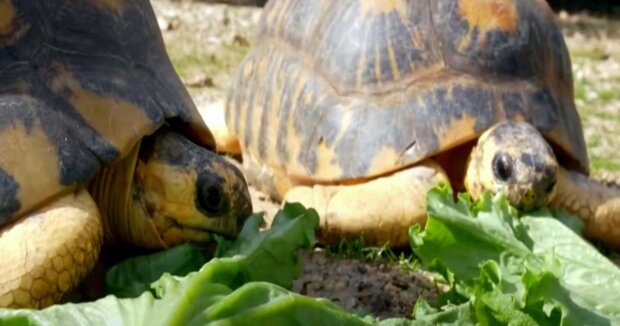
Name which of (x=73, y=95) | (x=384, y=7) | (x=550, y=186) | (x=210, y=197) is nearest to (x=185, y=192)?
(x=210, y=197)

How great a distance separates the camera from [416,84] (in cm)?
411

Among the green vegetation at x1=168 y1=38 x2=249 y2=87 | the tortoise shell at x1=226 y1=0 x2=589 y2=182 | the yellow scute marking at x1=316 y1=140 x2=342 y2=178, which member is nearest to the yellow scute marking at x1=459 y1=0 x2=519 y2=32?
the tortoise shell at x1=226 y1=0 x2=589 y2=182

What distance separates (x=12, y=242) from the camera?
2.54 metres

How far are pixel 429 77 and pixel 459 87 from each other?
10 centimetres

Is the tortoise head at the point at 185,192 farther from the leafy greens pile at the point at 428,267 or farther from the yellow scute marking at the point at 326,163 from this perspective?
the yellow scute marking at the point at 326,163

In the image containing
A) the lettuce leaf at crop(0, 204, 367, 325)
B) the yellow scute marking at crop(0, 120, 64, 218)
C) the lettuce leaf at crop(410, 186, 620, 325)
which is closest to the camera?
the lettuce leaf at crop(0, 204, 367, 325)

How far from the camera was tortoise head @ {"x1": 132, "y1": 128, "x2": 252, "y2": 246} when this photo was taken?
115 inches

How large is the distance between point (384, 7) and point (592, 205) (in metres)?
0.90

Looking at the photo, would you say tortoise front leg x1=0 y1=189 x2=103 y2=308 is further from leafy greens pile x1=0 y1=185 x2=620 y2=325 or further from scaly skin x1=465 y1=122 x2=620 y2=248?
scaly skin x1=465 y1=122 x2=620 y2=248

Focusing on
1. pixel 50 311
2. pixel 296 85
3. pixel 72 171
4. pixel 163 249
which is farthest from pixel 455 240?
pixel 296 85

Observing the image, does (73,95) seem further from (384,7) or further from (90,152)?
(384,7)

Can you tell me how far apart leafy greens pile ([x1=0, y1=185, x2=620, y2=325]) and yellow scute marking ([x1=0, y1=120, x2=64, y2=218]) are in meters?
0.30

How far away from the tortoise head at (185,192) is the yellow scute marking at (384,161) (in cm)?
108

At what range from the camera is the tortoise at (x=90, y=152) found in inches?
102
